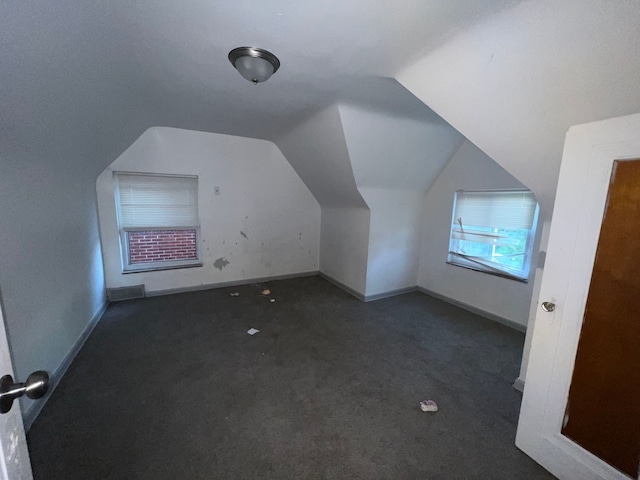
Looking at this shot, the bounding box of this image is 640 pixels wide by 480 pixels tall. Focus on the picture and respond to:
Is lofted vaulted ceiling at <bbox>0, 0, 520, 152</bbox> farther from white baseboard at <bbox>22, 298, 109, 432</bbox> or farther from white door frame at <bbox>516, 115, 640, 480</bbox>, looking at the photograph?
white baseboard at <bbox>22, 298, 109, 432</bbox>

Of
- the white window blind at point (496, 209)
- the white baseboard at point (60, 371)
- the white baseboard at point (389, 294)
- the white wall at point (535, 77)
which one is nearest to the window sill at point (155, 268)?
the white baseboard at point (60, 371)

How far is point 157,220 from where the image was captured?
3.57m

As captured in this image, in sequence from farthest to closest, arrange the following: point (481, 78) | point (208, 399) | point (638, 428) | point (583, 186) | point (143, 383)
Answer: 1. point (143, 383)
2. point (208, 399)
3. point (481, 78)
4. point (583, 186)
5. point (638, 428)

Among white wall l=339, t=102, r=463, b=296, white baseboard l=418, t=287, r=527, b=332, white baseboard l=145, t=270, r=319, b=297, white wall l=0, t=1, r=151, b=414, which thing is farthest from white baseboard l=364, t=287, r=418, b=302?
white wall l=0, t=1, r=151, b=414

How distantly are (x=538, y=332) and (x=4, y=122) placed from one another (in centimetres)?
316

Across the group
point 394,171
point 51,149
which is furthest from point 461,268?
point 51,149

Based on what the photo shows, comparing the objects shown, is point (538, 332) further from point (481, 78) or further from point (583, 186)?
point (481, 78)

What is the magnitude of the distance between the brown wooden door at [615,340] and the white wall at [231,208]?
378cm

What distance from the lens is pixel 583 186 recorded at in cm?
126

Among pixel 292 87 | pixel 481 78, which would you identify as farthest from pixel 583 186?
pixel 292 87

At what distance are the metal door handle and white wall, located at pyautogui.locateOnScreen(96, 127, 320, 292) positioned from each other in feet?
11.0

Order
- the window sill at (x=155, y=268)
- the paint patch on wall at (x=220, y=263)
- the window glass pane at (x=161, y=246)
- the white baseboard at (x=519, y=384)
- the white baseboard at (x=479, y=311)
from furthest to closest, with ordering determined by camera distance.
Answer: the paint patch on wall at (x=220, y=263) → the window glass pane at (x=161, y=246) → the window sill at (x=155, y=268) → the white baseboard at (x=479, y=311) → the white baseboard at (x=519, y=384)

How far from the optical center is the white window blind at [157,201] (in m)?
3.39

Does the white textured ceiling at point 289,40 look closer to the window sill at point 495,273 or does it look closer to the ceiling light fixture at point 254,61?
the ceiling light fixture at point 254,61
